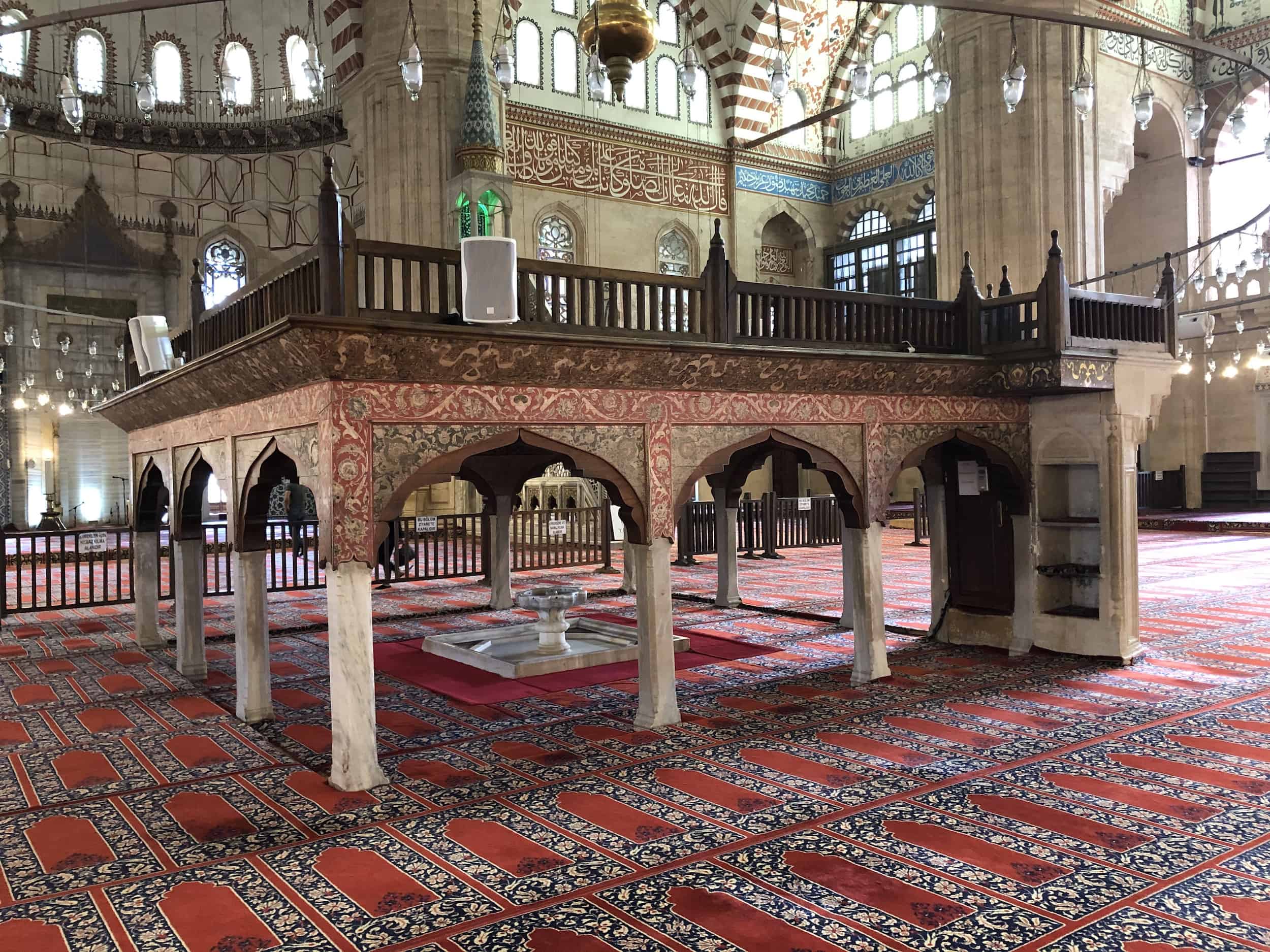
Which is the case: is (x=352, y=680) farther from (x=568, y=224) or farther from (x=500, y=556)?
(x=568, y=224)

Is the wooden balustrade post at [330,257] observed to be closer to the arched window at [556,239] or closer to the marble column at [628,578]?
the marble column at [628,578]

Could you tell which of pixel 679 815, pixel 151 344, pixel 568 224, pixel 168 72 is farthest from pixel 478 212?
pixel 168 72

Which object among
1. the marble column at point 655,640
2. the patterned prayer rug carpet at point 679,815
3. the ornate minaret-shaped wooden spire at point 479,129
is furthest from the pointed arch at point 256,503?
the ornate minaret-shaped wooden spire at point 479,129

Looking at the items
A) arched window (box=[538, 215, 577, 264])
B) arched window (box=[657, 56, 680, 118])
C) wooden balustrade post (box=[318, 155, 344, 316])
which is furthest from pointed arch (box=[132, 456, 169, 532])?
arched window (box=[657, 56, 680, 118])

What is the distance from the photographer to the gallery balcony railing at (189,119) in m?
16.6

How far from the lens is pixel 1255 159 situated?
49.3 ft

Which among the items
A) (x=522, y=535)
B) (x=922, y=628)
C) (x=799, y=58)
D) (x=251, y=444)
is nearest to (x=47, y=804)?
(x=251, y=444)

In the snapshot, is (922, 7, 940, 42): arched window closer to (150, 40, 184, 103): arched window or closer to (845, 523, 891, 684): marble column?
(845, 523, 891, 684): marble column

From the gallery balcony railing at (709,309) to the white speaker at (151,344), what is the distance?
0.50ft

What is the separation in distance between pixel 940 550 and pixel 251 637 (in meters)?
4.42

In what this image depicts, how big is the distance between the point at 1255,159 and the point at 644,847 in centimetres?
1636

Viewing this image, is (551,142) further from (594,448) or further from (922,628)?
(594,448)

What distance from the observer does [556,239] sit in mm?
14797

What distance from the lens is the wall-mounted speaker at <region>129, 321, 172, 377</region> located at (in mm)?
5773
